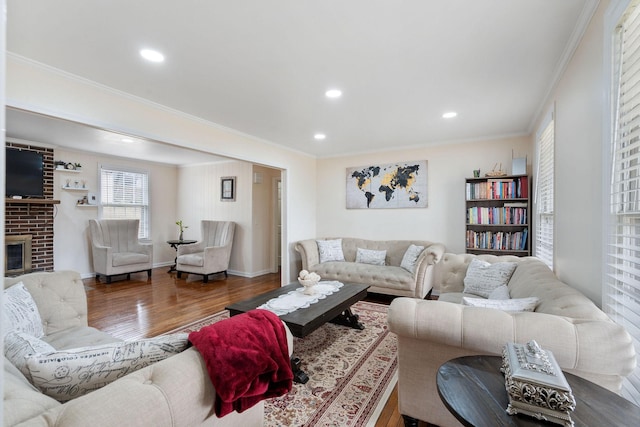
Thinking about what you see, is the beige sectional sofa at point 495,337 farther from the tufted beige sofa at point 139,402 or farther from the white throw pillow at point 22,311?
the white throw pillow at point 22,311

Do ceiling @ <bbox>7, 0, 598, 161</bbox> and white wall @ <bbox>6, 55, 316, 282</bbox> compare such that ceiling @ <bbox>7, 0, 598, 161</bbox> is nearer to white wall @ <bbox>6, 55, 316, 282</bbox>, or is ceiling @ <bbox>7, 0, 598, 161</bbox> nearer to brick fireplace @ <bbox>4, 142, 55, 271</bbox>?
white wall @ <bbox>6, 55, 316, 282</bbox>

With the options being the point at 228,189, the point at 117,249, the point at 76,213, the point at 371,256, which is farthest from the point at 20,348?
the point at 76,213

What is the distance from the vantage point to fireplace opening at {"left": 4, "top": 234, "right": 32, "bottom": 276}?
14.1 feet

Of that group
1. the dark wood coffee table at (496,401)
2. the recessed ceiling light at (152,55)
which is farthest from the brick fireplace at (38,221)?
the dark wood coffee table at (496,401)

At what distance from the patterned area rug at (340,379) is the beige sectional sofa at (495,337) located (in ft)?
1.42

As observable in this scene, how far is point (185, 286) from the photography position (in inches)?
194

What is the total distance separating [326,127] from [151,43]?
2175mm

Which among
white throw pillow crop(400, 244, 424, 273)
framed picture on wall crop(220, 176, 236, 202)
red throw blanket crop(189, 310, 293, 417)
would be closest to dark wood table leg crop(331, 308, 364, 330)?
white throw pillow crop(400, 244, 424, 273)

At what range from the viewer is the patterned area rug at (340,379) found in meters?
1.77

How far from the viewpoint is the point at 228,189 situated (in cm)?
604

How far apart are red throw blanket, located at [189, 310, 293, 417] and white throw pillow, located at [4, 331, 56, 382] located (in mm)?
542

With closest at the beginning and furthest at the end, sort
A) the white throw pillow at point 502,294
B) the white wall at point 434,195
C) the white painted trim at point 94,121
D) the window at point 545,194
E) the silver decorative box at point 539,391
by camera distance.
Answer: the silver decorative box at point 539,391 → the white painted trim at point 94,121 → the white throw pillow at point 502,294 → the window at point 545,194 → the white wall at point 434,195

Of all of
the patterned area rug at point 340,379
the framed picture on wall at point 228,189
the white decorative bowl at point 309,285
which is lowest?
the patterned area rug at point 340,379

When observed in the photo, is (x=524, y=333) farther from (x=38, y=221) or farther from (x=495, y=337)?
(x=38, y=221)
